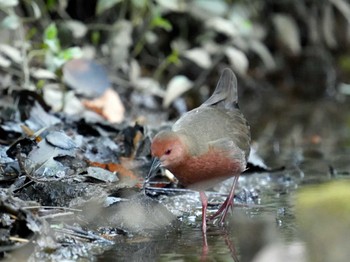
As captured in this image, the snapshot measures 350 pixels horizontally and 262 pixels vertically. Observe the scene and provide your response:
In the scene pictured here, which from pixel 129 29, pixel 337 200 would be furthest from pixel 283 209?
pixel 129 29

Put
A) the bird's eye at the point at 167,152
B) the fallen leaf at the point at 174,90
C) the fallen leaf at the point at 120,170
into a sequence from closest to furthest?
the bird's eye at the point at 167,152, the fallen leaf at the point at 120,170, the fallen leaf at the point at 174,90

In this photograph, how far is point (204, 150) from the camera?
420 cm

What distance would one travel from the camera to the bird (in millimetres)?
4042

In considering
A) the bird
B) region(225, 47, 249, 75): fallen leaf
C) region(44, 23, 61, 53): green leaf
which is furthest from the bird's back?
region(225, 47, 249, 75): fallen leaf

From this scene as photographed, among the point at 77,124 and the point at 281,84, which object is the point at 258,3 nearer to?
the point at 281,84

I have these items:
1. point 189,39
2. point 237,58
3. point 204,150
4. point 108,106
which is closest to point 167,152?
point 204,150

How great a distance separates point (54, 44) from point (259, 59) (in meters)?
4.62

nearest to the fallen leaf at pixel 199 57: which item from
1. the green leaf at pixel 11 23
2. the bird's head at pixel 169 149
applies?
the green leaf at pixel 11 23

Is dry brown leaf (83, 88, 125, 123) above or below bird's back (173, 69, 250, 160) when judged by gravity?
below

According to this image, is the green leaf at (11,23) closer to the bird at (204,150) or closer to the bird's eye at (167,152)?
the bird at (204,150)

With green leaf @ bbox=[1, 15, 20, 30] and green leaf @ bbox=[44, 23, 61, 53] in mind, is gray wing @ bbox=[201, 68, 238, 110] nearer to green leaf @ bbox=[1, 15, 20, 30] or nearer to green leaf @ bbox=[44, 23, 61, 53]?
green leaf @ bbox=[44, 23, 61, 53]

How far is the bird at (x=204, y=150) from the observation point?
4.04 metres

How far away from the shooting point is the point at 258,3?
1035cm

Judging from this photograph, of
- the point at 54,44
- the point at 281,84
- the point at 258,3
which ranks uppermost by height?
the point at 54,44
